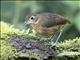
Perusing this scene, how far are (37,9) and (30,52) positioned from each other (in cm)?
360

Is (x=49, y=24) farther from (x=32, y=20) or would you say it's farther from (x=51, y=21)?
(x=32, y=20)

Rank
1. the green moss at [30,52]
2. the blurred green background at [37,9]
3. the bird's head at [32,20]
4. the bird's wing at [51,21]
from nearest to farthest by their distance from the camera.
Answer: the green moss at [30,52]
the bird's wing at [51,21]
the bird's head at [32,20]
the blurred green background at [37,9]

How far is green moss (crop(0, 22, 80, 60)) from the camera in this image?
384cm

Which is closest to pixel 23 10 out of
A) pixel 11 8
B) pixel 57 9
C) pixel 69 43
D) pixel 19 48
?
pixel 11 8

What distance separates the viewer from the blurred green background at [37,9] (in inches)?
289

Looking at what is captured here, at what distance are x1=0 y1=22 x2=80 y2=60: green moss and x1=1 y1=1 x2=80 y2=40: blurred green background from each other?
2637mm

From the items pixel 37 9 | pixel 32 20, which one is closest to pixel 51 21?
pixel 32 20

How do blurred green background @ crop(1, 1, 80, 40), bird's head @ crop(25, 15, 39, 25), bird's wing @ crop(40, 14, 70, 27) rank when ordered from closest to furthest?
bird's wing @ crop(40, 14, 70, 27) → bird's head @ crop(25, 15, 39, 25) → blurred green background @ crop(1, 1, 80, 40)

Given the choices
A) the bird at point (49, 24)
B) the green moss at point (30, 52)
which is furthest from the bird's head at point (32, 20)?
the green moss at point (30, 52)

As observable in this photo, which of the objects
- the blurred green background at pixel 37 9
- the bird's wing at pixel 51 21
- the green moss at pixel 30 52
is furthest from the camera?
the blurred green background at pixel 37 9

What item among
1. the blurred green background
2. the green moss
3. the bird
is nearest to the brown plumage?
the bird

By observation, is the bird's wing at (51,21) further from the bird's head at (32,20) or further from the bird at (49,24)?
the bird's head at (32,20)

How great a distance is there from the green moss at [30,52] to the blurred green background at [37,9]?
264 cm

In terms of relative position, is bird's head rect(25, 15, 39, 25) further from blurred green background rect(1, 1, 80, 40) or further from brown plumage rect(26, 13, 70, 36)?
blurred green background rect(1, 1, 80, 40)
